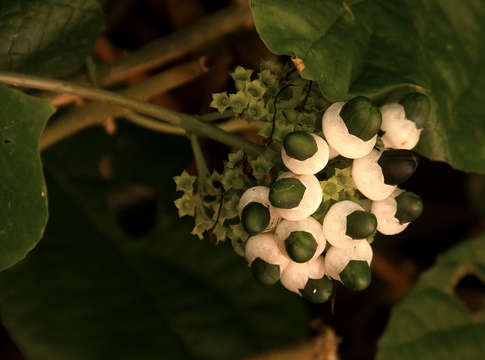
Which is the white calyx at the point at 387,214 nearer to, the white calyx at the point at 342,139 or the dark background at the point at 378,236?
the white calyx at the point at 342,139

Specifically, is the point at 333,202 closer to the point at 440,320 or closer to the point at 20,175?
the point at 20,175

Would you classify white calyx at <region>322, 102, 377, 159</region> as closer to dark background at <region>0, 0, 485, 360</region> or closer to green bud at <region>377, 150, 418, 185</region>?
green bud at <region>377, 150, 418, 185</region>

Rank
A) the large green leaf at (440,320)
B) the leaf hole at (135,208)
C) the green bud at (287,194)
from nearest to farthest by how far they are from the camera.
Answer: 1. the green bud at (287,194)
2. the large green leaf at (440,320)
3. the leaf hole at (135,208)

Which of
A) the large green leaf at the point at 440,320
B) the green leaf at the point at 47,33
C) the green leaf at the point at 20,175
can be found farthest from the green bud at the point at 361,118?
the large green leaf at the point at 440,320

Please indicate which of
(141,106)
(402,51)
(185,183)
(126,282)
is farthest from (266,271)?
(126,282)

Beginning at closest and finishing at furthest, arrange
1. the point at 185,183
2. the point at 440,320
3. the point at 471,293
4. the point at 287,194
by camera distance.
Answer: the point at 287,194
the point at 185,183
the point at 440,320
the point at 471,293

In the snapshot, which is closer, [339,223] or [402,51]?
[339,223]
